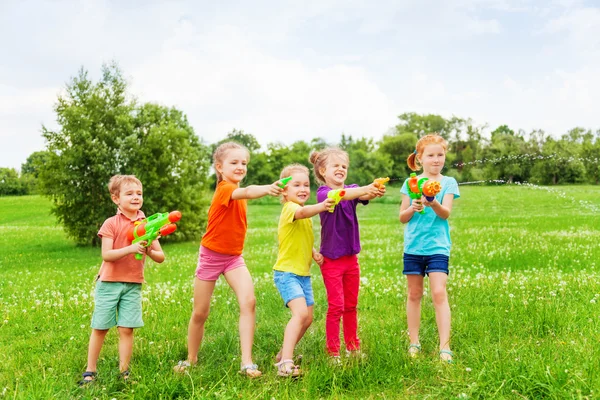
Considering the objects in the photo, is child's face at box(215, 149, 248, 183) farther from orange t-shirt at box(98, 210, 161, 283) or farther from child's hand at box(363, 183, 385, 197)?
child's hand at box(363, 183, 385, 197)

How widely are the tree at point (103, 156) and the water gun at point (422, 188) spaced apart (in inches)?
701

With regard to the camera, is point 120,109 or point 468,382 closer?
point 468,382

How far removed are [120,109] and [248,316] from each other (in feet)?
62.2

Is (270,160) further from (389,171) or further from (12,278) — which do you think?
(12,278)

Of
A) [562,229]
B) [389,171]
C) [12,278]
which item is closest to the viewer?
[12,278]

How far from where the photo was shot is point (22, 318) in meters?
8.20

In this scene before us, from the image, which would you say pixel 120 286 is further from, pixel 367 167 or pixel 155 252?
pixel 367 167

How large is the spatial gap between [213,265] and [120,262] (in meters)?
0.91

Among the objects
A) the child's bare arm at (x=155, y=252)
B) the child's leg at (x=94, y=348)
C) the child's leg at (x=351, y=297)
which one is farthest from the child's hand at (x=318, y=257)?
the child's leg at (x=94, y=348)

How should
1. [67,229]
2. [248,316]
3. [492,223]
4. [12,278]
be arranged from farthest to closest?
1. [67,229]
2. [492,223]
3. [12,278]
4. [248,316]

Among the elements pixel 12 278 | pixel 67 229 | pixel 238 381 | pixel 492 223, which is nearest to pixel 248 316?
pixel 238 381

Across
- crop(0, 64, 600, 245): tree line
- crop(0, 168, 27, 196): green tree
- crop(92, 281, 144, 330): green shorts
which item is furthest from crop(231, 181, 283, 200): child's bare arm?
crop(0, 168, 27, 196): green tree

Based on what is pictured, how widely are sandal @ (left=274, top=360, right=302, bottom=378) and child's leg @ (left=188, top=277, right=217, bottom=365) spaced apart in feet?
3.07

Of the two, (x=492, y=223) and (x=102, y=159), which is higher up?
(x=102, y=159)
